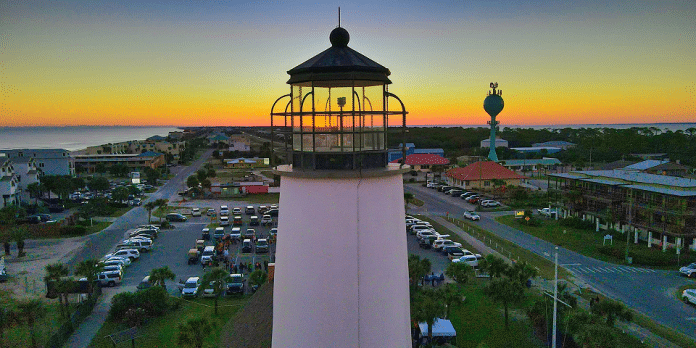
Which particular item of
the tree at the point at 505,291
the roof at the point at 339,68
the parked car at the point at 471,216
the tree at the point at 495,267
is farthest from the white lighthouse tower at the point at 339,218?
the parked car at the point at 471,216

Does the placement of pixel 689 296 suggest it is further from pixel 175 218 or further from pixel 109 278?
pixel 175 218

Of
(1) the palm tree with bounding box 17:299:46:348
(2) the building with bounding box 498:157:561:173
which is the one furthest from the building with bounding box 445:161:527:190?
(1) the palm tree with bounding box 17:299:46:348

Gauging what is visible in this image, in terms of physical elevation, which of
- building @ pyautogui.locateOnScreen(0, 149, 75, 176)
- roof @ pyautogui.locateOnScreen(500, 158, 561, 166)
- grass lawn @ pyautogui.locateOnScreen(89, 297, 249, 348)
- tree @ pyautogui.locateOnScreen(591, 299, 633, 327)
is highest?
building @ pyautogui.locateOnScreen(0, 149, 75, 176)

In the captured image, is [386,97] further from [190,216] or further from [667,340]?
[190,216]

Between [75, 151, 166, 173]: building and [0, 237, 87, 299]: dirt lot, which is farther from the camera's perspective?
[75, 151, 166, 173]: building

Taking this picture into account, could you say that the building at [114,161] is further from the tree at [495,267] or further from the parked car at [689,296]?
the parked car at [689,296]

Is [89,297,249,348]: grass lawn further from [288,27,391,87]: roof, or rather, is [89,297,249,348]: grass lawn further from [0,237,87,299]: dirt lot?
[288,27,391,87]: roof

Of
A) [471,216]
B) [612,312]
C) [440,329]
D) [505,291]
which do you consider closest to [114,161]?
[471,216]

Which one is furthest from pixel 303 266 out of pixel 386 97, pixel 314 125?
pixel 386 97
